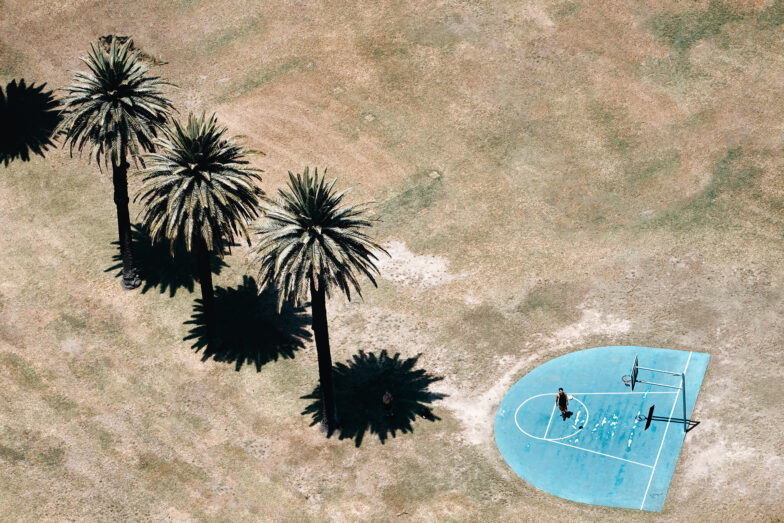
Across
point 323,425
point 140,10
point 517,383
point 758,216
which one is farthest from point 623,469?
point 140,10

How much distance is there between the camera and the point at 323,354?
57.8 meters

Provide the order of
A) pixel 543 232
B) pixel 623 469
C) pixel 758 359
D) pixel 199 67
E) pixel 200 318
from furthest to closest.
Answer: pixel 199 67, pixel 543 232, pixel 200 318, pixel 758 359, pixel 623 469

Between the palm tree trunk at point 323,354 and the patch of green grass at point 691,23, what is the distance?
41608 mm

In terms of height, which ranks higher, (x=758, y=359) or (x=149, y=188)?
(x=758, y=359)

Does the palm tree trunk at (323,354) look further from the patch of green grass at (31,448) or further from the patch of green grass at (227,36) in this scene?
the patch of green grass at (227,36)

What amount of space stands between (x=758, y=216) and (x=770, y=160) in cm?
565

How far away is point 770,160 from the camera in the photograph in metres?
74.9

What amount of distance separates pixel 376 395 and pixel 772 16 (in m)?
48.0

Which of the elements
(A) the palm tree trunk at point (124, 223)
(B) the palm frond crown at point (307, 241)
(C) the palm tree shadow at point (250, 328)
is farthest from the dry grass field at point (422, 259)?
(B) the palm frond crown at point (307, 241)

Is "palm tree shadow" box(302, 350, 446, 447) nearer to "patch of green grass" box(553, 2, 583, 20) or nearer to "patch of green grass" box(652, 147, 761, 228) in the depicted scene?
"patch of green grass" box(652, 147, 761, 228)

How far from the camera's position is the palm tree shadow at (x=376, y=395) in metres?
61.5

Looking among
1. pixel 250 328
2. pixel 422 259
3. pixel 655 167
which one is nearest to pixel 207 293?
pixel 250 328

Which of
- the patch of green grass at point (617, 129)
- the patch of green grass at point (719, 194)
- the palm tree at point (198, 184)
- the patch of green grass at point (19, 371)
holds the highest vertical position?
the patch of green grass at point (617, 129)

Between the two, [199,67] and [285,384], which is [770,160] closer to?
[285,384]
